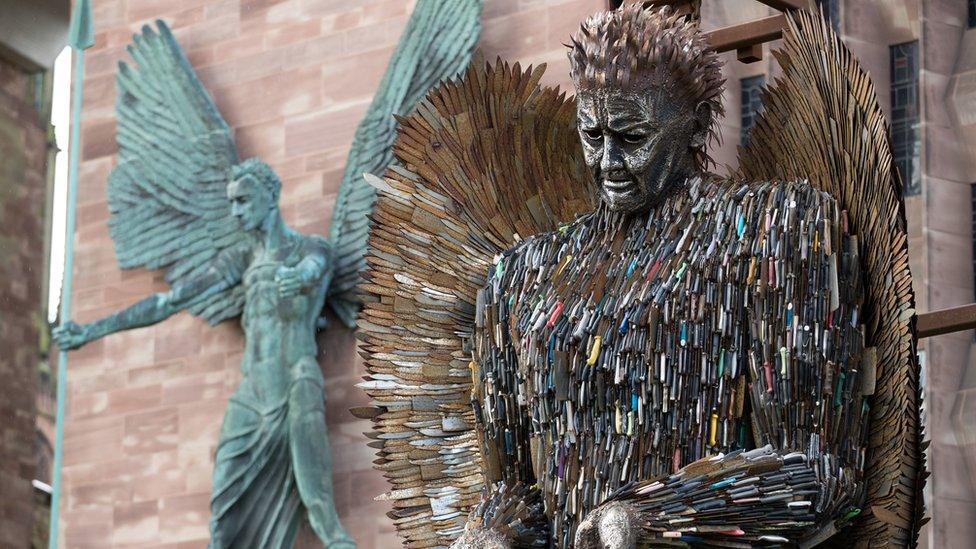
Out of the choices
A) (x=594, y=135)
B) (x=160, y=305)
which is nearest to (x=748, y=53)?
(x=594, y=135)

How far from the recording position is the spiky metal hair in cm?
444

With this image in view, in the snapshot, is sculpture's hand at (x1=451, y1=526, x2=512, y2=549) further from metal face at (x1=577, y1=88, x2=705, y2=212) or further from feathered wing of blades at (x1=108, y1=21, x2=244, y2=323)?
feathered wing of blades at (x1=108, y1=21, x2=244, y2=323)

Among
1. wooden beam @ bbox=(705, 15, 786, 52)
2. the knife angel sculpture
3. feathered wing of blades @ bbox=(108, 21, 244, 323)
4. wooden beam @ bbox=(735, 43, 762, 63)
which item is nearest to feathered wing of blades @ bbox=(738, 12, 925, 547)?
the knife angel sculpture

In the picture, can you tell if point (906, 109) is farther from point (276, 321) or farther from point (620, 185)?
point (620, 185)

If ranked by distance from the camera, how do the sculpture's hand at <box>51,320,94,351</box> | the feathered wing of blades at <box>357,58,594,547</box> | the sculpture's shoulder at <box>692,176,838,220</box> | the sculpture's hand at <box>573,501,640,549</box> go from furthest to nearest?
the sculpture's hand at <box>51,320,94,351</box> < the feathered wing of blades at <box>357,58,594,547</box> < the sculpture's shoulder at <box>692,176,838,220</box> < the sculpture's hand at <box>573,501,640,549</box>

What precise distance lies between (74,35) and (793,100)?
9.80 m

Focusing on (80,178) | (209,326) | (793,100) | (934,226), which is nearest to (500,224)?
(793,100)

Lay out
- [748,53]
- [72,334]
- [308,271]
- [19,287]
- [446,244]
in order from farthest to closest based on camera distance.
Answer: [19,287], [72,334], [308,271], [748,53], [446,244]

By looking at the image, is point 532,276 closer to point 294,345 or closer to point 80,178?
point 294,345

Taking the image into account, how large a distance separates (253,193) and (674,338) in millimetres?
7940

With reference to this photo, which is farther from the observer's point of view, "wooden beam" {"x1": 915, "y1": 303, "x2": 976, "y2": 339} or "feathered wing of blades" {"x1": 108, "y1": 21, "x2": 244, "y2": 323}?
"feathered wing of blades" {"x1": 108, "y1": 21, "x2": 244, "y2": 323}

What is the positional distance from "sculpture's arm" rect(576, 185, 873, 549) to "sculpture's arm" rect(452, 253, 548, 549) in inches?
10.0

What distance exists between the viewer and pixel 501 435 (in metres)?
4.55

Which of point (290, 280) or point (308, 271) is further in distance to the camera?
point (290, 280)
